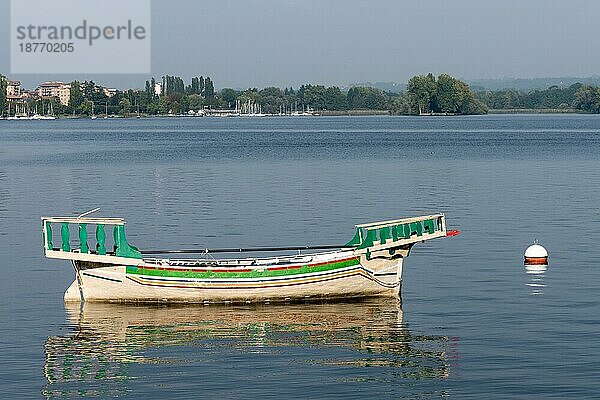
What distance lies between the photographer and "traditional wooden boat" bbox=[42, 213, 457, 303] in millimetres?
37125

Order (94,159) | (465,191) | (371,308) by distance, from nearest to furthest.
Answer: (371,308) < (465,191) < (94,159)

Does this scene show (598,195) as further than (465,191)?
No

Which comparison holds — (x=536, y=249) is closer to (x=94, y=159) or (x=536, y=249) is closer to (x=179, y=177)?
(x=179, y=177)

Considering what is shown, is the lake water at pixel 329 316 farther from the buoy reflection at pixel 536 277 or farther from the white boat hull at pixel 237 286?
the white boat hull at pixel 237 286

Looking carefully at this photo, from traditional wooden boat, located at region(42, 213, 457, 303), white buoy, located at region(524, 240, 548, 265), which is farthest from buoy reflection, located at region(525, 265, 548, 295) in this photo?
traditional wooden boat, located at region(42, 213, 457, 303)

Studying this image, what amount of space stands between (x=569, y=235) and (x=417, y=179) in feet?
125

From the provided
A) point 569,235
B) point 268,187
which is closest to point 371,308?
point 569,235

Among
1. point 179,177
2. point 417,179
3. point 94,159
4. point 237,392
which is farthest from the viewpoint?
point 94,159

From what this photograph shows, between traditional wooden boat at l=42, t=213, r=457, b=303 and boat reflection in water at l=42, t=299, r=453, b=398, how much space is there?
42cm

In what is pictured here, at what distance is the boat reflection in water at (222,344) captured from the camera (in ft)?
95.5

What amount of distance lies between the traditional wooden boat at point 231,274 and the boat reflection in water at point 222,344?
42 centimetres

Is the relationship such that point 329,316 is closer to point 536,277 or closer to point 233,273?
point 233,273

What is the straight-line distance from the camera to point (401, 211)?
6550 cm

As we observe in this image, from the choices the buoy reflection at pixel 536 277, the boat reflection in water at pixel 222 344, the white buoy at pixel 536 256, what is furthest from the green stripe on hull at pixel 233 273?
the white buoy at pixel 536 256
